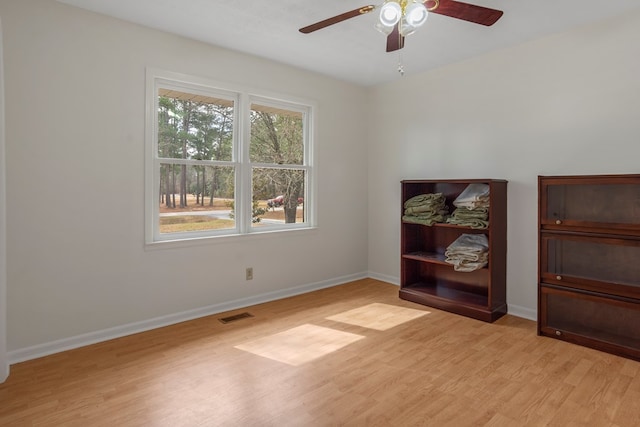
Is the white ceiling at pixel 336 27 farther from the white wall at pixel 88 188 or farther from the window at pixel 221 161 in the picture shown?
the window at pixel 221 161

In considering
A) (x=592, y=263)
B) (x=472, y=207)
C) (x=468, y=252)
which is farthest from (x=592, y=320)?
(x=472, y=207)

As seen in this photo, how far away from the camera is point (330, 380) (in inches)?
91.8

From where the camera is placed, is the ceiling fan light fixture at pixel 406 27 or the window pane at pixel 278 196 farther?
the window pane at pixel 278 196

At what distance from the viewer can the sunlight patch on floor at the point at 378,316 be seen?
332 centimetres

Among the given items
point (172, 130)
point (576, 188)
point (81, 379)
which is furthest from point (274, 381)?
point (576, 188)

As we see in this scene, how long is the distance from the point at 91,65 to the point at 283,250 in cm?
243

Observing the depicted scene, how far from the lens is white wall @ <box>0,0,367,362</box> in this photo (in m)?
2.59

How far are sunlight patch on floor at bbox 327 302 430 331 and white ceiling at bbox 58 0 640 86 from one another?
2554 millimetres

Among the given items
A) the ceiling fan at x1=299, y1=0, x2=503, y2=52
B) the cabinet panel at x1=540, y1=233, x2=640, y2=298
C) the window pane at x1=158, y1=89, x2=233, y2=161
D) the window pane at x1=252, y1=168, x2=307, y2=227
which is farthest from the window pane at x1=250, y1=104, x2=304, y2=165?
the cabinet panel at x1=540, y1=233, x2=640, y2=298

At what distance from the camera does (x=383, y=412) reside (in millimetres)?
2002

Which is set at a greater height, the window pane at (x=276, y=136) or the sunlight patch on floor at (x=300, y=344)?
→ the window pane at (x=276, y=136)

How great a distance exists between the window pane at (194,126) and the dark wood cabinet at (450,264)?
1992mm

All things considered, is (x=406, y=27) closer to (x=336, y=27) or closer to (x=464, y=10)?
(x=464, y=10)

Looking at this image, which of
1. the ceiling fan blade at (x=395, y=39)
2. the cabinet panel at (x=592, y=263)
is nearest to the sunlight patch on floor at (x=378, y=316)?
the cabinet panel at (x=592, y=263)
